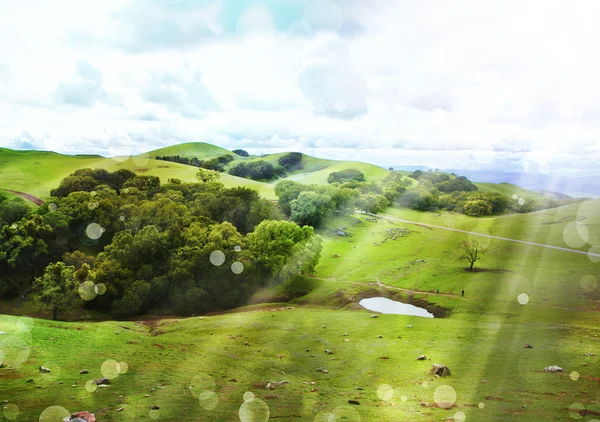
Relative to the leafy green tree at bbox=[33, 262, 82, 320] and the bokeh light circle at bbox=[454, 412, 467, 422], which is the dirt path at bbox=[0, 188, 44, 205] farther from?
the bokeh light circle at bbox=[454, 412, 467, 422]

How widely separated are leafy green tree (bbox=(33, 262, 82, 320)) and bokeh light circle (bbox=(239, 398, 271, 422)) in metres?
47.9

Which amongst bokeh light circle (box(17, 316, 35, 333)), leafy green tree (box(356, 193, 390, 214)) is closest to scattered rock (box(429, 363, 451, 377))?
bokeh light circle (box(17, 316, 35, 333))

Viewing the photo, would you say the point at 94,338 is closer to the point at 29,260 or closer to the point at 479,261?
the point at 29,260

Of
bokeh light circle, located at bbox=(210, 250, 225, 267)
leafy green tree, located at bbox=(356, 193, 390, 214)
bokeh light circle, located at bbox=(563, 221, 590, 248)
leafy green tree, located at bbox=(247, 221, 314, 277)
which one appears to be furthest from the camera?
leafy green tree, located at bbox=(356, 193, 390, 214)

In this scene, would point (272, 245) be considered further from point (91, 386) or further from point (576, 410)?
point (576, 410)

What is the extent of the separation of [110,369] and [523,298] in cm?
6031

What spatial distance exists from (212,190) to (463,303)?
94.2m

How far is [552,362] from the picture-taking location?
109 ft

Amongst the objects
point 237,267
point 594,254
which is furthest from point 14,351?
point 594,254

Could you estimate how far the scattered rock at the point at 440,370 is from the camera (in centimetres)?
3156

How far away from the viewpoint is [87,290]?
64250 millimetres

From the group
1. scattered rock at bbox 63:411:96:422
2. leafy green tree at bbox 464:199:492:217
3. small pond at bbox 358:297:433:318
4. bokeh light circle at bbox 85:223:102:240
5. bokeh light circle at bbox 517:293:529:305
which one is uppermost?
leafy green tree at bbox 464:199:492:217

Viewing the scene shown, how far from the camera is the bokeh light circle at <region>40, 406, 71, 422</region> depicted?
810 inches

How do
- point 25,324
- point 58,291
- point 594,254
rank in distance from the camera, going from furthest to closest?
point 594,254 → point 58,291 → point 25,324
